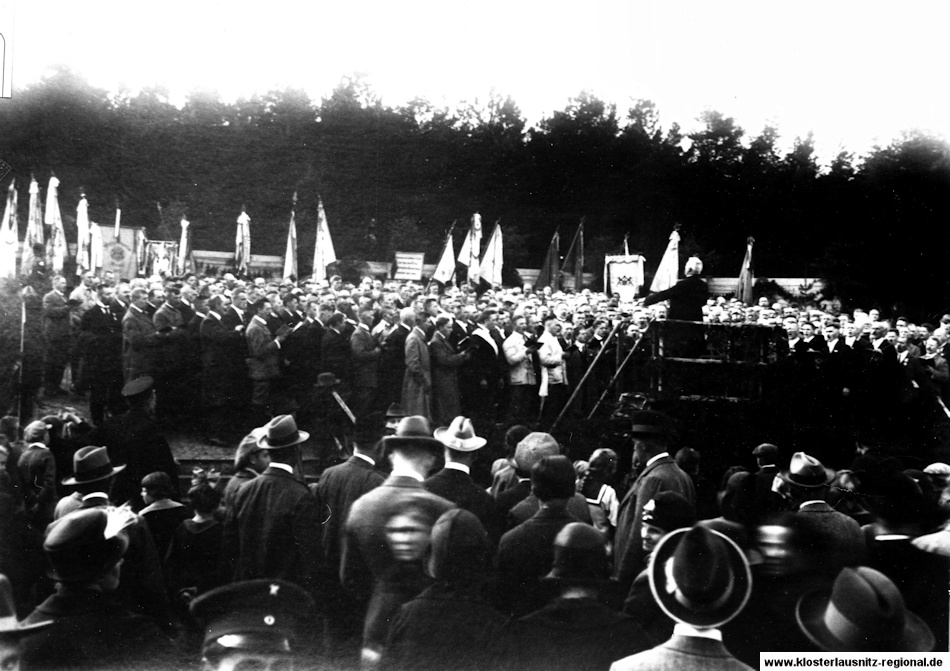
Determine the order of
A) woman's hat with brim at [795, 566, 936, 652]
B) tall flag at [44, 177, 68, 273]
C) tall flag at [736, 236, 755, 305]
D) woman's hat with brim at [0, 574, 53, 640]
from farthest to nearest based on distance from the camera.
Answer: tall flag at [736, 236, 755, 305] → tall flag at [44, 177, 68, 273] → woman's hat with brim at [0, 574, 53, 640] → woman's hat with brim at [795, 566, 936, 652]

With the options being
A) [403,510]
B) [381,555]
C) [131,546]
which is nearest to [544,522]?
[403,510]

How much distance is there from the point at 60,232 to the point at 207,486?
2.33 m

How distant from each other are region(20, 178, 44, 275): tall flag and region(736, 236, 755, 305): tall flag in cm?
566

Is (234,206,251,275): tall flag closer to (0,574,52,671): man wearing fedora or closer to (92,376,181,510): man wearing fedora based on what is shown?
(92,376,181,510): man wearing fedora

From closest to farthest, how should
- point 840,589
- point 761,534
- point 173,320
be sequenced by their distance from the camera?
point 840,589 < point 761,534 < point 173,320

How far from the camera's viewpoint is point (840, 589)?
539 centimetres

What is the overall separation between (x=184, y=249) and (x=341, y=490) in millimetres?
2489

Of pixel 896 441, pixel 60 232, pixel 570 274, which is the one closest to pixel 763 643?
pixel 896 441

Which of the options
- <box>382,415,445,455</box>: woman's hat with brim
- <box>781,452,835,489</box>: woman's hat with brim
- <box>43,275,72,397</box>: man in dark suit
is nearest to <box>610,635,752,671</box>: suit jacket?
<box>382,415,445,455</box>: woman's hat with brim

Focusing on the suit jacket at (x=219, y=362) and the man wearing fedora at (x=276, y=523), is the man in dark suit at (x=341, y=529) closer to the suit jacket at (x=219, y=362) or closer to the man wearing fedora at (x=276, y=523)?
the man wearing fedora at (x=276, y=523)

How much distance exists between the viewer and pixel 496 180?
26.1 feet

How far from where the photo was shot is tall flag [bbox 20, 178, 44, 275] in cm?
689

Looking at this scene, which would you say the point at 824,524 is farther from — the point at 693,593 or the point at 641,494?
the point at 693,593

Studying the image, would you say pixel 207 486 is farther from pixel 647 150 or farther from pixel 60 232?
pixel 647 150
